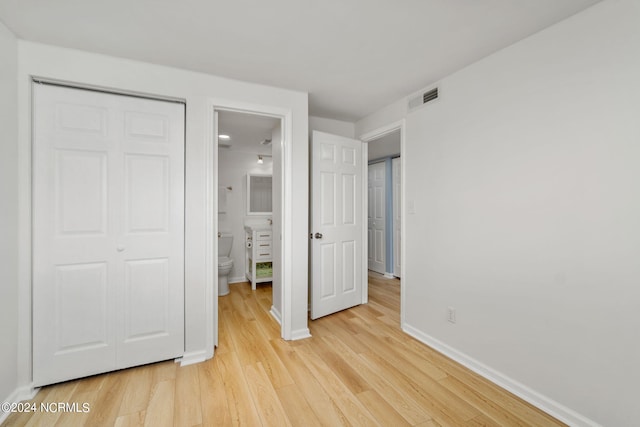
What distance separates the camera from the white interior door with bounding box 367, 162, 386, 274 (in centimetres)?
507

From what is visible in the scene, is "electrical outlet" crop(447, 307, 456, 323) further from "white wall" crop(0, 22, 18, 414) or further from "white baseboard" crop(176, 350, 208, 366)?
"white wall" crop(0, 22, 18, 414)

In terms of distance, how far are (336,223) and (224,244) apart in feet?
7.12

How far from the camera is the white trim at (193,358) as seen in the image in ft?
7.17

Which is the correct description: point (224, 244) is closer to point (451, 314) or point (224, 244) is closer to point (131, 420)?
point (131, 420)

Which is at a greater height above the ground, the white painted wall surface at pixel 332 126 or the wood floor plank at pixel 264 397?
the white painted wall surface at pixel 332 126

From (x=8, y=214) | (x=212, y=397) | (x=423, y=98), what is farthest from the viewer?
(x=423, y=98)

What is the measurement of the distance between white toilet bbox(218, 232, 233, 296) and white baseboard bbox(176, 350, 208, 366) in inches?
65.5

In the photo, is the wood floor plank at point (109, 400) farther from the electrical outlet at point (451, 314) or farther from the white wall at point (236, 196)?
the white wall at point (236, 196)

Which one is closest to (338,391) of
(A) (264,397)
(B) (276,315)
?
(A) (264,397)

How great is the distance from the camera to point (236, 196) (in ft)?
15.4

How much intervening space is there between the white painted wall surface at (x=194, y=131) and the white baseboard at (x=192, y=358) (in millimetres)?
22

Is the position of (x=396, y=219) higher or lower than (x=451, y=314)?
higher

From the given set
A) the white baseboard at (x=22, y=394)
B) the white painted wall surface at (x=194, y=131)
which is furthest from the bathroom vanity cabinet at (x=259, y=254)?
the white baseboard at (x=22, y=394)

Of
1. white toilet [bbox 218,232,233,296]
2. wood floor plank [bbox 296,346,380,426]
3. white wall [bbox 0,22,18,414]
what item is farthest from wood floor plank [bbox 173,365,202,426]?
white toilet [bbox 218,232,233,296]
